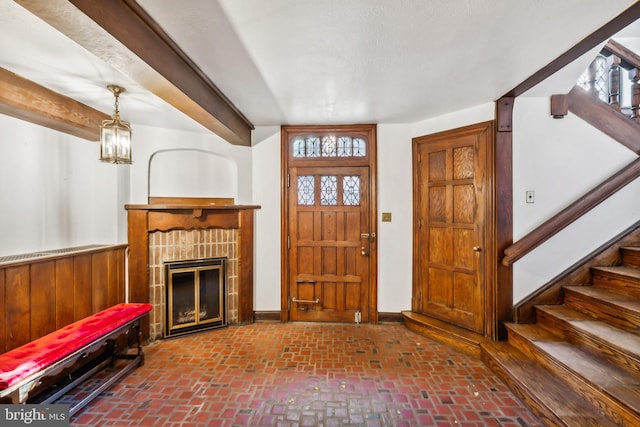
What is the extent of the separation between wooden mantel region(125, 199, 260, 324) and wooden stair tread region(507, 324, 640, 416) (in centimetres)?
280

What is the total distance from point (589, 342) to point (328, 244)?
2369 millimetres

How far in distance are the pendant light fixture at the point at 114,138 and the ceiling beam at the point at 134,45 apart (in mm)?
493

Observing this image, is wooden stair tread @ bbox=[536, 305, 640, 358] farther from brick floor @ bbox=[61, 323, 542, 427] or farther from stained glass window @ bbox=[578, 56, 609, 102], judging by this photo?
stained glass window @ bbox=[578, 56, 609, 102]

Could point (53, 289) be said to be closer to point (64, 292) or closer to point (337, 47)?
point (64, 292)

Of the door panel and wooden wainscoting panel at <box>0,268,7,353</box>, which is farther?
the door panel

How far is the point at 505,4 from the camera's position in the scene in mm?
1396

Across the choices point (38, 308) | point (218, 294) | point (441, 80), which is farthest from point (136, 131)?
point (441, 80)

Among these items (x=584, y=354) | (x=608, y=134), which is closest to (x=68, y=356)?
(x=584, y=354)

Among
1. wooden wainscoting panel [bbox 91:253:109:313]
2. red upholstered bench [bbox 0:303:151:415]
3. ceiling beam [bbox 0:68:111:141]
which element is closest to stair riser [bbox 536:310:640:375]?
red upholstered bench [bbox 0:303:151:415]

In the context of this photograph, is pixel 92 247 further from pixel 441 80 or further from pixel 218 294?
pixel 441 80

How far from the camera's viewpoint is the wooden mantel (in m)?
2.82

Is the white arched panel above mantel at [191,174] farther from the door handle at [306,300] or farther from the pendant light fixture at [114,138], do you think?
the door handle at [306,300]

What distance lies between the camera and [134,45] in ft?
4.63

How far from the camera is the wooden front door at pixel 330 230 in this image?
3.35 metres
